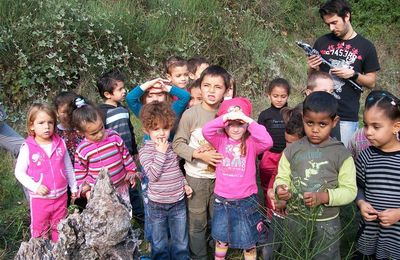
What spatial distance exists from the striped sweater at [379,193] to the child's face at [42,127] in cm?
232

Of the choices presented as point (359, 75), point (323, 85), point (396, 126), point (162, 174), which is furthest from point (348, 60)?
point (162, 174)

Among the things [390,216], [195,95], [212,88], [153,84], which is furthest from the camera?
[195,95]

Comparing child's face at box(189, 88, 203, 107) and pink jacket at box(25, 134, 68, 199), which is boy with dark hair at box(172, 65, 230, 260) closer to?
child's face at box(189, 88, 203, 107)

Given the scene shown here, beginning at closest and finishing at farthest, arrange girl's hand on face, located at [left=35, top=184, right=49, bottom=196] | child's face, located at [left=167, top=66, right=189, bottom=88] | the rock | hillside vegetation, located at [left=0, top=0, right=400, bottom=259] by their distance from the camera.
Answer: the rock < girl's hand on face, located at [left=35, top=184, right=49, bottom=196] < child's face, located at [left=167, top=66, right=189, bottom=88] < hillside vegetation, located at [left=0, top=0, right=400, bottom=259]

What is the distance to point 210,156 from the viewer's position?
120 inches

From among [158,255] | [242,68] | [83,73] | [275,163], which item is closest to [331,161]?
[275,163]

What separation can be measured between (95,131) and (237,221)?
1.30 m

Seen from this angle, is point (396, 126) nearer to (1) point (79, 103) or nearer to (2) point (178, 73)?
(2) point (178, 73)

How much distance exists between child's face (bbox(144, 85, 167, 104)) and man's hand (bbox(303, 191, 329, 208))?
1.61 meters

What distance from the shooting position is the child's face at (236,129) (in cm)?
301

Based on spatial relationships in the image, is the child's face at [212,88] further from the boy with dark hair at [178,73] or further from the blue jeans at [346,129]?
the blue jeans at [346,129]

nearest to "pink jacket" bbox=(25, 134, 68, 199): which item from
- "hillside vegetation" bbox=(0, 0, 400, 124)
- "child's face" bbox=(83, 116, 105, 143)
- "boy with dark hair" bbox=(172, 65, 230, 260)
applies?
"child's face" bbox=(83, 116, 105, 143)

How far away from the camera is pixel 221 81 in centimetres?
321

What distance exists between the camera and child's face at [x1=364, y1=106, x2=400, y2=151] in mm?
2566
